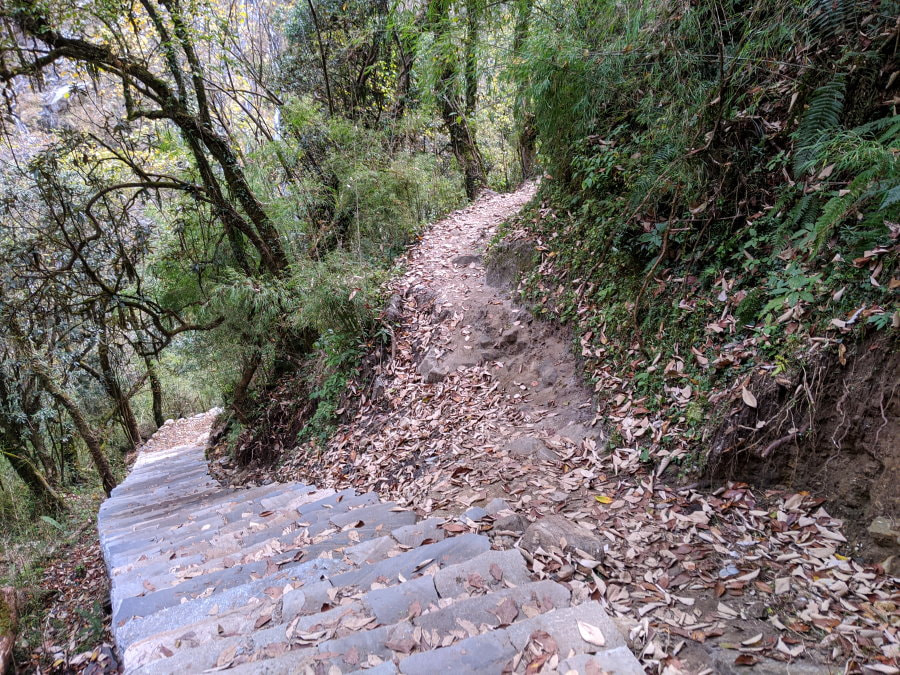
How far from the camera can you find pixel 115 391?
1038cm

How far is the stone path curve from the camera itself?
1.69m

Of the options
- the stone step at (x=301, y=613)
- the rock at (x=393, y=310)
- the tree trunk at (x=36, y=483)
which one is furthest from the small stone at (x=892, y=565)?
the tree trunk at (x=36, y=483)

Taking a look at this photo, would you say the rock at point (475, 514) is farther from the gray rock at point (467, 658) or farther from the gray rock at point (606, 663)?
the gray rock at point (606, 663)

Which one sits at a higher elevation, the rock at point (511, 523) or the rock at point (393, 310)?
the rock at point (393, 310)

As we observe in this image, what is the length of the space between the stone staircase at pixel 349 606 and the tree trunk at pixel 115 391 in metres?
5.65

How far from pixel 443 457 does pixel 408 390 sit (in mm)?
1637

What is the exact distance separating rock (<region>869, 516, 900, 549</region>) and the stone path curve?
4.66 feet

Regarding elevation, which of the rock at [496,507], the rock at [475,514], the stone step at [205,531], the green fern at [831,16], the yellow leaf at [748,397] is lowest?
the rock at [496,507]

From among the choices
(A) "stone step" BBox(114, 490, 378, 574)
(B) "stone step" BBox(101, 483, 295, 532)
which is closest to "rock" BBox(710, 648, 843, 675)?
(A) "stone step" BBox(114, 490, 378, 574)

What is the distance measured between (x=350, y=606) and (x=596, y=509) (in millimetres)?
1554

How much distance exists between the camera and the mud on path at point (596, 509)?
186 cm

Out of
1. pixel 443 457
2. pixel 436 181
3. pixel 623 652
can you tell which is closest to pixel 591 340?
pixel 443 457

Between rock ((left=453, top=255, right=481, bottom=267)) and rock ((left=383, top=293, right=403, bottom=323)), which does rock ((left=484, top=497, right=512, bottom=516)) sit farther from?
rock ((left=453, top=255, right=481, bottom=267))

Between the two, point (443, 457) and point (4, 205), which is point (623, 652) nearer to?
point (443, 457)
